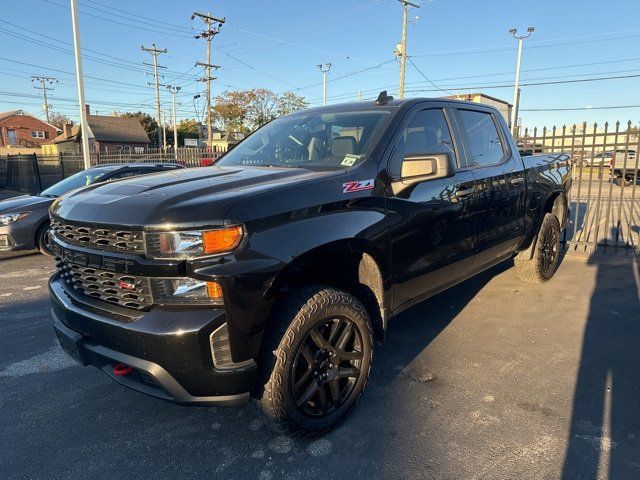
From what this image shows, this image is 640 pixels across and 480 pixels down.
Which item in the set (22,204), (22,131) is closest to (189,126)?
(22,131)

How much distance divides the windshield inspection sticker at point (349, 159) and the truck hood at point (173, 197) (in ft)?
0.67

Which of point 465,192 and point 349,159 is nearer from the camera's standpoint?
point 349,159

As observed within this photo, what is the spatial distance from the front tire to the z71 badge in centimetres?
60

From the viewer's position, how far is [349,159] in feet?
9.89

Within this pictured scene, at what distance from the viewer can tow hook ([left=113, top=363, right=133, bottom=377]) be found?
7.56 feet

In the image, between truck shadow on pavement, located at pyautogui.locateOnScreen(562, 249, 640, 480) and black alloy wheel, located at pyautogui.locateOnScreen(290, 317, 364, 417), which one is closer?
truck shadow on pavement, located at pyautogui.locateOnScreen(562, 249, 640, 480)

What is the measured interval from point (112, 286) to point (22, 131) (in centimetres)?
8398

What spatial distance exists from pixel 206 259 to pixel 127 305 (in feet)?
1.75

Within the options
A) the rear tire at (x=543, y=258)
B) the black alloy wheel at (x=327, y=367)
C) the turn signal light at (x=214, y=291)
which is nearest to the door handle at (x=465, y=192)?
the black alloy wheel at (x=327, y=367)

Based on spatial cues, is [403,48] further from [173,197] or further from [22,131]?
[22,131]

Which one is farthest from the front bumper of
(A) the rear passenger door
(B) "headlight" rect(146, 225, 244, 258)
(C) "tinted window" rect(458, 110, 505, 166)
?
(C) "tinted window" rect(458, 110, 505, 166)

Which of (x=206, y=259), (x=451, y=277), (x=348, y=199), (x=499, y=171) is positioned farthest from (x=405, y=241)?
(x=499, y=171)

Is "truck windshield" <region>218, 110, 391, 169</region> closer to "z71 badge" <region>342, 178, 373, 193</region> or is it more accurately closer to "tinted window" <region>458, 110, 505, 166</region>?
"z71 badge" <region>342, 178, 373, 193</region>

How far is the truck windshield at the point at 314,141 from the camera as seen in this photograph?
3.12 meters
